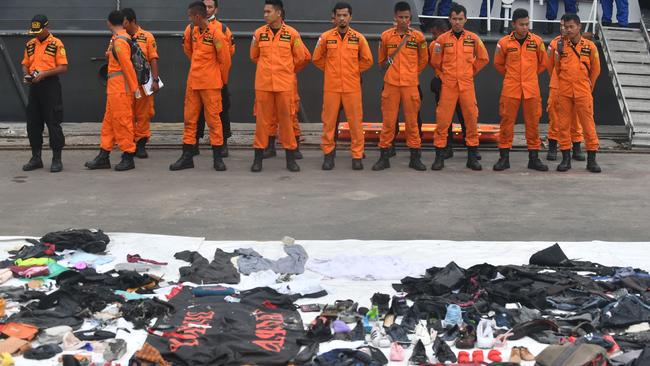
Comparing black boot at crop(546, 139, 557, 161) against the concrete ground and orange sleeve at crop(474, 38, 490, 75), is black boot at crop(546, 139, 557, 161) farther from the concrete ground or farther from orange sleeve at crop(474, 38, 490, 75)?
orange sleeve at crop(474, 38, 490, 75)

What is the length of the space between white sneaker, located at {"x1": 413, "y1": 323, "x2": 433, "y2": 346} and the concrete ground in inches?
85.5

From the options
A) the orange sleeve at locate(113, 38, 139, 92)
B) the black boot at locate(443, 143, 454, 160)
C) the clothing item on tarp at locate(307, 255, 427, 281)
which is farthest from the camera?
the black boot at locate(443, 143, 454, 160)

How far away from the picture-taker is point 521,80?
994 cm

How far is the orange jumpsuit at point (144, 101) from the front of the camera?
10109 mm

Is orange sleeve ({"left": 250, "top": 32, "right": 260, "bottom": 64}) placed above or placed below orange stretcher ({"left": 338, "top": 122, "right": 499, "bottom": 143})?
above

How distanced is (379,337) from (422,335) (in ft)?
0.79


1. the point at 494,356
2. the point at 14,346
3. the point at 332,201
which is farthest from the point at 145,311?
the point at 332,201

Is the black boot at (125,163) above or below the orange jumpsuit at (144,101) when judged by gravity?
below

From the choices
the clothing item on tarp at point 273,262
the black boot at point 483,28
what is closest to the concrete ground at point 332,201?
the clothing item on tarp at point 273,262

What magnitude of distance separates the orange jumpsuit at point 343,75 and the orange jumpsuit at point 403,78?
261 millimetres

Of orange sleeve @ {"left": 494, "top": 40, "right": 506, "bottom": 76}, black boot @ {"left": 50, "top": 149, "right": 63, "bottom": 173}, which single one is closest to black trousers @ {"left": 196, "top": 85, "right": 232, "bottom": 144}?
black boot @ {"left": 50, "top": 149, "right": 63, "bottom": 173}

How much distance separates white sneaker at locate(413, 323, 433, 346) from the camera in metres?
4.86

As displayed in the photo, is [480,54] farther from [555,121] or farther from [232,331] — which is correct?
[232,331]

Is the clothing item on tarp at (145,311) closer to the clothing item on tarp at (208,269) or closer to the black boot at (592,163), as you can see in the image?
the clothing item on tarp at (208,269)
